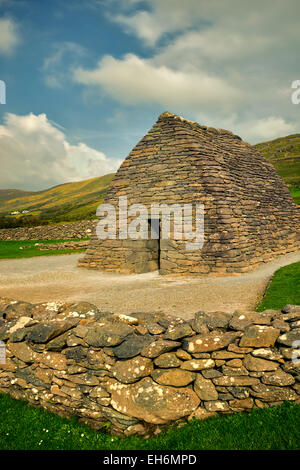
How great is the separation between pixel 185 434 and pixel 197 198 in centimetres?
921

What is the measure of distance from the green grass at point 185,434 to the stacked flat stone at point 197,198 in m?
7.84

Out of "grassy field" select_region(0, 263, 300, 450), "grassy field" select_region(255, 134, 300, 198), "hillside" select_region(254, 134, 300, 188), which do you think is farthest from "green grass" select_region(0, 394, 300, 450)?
"hillside" select_region(254, 134, 300, 188)

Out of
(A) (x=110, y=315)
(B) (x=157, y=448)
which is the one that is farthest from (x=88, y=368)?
(B) (x=157, y=448)

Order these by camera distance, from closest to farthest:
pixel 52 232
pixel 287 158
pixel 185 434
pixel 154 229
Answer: pixel 185 434 < pixel 154 229 < pixel 52 232 < pixel 287 158

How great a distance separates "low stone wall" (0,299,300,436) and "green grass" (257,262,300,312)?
2298mm

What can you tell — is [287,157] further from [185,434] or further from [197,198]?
[185,434]

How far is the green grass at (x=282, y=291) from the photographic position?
20.5ft

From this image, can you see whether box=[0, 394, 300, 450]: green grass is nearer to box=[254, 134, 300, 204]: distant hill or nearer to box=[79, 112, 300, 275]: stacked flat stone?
box=[79, 112, 300, 275]: stacked flat stone

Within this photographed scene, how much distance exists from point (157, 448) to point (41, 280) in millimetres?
9005

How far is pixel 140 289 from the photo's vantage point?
30.4 feet

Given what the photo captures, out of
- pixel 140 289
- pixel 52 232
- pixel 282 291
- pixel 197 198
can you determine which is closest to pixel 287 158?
pixel 52 232

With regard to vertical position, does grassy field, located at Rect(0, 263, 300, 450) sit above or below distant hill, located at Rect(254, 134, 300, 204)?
below

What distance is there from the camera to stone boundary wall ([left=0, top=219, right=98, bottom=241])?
28.8m
